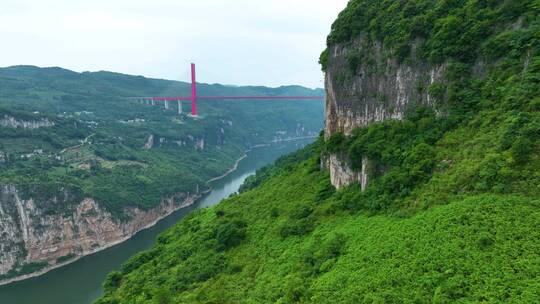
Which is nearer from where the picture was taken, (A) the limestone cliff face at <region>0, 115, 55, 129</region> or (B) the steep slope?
(B) the steep slope

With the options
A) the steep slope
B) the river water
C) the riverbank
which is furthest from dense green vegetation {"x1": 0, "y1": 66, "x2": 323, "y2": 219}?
the river water

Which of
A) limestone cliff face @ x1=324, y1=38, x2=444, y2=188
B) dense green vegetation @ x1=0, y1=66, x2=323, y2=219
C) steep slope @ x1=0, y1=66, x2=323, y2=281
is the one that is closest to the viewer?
limestone cliff face @ x1=324, y1=38, x2=444, y2=188

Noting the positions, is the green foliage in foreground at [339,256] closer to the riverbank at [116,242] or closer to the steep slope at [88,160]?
the riverbank at [116,242]

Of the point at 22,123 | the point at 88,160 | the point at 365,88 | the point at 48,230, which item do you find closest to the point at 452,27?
the point at 365,88

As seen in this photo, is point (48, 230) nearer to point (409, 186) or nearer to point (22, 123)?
point (22, 123)

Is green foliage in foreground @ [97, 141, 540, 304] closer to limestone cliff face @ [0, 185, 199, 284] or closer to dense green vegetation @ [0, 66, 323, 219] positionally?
limestone cliff face @ [0, 185, 199, 284]

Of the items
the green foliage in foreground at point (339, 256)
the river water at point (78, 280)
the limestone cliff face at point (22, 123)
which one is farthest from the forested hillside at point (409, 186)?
the limestone cliff face at point (22, 123)

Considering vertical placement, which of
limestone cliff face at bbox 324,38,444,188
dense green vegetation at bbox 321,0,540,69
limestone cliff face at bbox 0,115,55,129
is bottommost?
limestone cliff face at bbox 0,115,55,129
